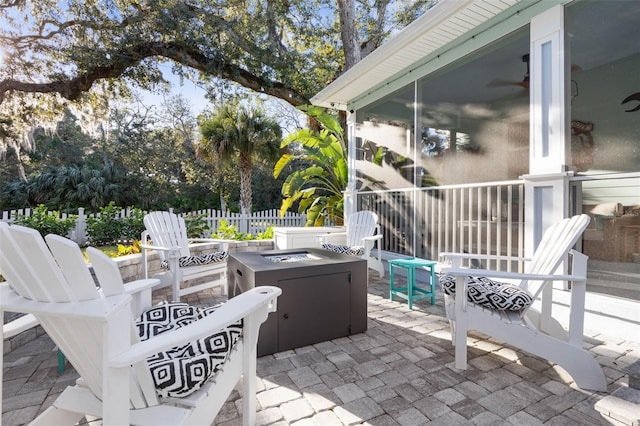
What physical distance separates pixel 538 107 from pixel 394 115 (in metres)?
2.58

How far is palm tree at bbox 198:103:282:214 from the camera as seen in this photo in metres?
9.28

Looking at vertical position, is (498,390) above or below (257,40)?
below

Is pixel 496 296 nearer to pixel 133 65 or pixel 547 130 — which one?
pixel 547 130

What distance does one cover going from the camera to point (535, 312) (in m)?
2.60

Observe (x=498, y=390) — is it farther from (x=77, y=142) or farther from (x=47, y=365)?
(x=77, y=142)

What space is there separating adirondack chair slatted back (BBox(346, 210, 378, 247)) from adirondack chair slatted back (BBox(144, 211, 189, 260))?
2532mm

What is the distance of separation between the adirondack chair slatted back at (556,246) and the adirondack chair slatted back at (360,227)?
8.11 feet

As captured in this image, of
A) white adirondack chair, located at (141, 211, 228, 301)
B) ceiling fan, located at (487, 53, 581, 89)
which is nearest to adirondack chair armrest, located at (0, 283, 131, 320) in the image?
white adirondack chair, located at (141, 211, 228, 301)

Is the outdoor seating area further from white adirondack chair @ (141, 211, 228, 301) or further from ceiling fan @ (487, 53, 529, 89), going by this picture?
ceiling fan @ (487, 53, 529, 89)

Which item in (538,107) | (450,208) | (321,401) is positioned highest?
(538,107)

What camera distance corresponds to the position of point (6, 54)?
730cm

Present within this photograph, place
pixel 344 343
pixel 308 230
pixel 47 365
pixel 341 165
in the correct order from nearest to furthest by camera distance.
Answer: pixel 47 365, pixel 344 343, pixel 308 230, pixel 341 165

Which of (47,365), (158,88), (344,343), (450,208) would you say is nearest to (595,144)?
(450,208)

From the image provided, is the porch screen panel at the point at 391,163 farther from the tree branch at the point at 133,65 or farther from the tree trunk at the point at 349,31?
the tree branch at the point at 133,65
